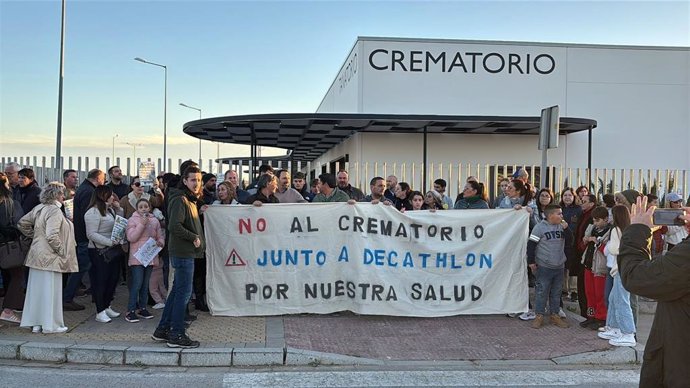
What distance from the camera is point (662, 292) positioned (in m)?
2.79

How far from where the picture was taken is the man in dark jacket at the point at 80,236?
26.8 ft

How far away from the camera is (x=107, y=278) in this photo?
7.71 metres

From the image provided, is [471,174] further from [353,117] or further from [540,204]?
[540,204]

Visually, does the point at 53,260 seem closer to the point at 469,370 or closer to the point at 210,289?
the point at 210,289

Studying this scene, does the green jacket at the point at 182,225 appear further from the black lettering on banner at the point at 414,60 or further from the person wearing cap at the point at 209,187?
the black lettering on banner at the point at 414,60

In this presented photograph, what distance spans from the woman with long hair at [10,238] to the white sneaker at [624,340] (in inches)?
277

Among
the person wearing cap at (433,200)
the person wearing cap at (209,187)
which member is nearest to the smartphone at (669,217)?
the person wearing cap at (433,200)

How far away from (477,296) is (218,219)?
3.62 m

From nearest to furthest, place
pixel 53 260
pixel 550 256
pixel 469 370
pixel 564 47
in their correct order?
pixel 469 370 < pixel 53 260 < pixel 550 256 < pixel 564 47

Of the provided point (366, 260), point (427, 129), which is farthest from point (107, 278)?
point (427, 129)

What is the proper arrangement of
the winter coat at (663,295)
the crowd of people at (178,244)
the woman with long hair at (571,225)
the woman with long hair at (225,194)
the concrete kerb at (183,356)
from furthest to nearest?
the woman with long hair at (225,194)
the woman with long hair at (571,225)
the crowd of people at (178,244)
the concrete kerb at (183,356)
the winter coat at (663,295)

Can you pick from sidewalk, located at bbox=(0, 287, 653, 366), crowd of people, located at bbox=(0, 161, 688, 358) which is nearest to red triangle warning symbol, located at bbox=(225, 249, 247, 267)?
crowd of people, located at bbox=(0, 161, 688, 358)

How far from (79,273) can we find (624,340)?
7.01 metres

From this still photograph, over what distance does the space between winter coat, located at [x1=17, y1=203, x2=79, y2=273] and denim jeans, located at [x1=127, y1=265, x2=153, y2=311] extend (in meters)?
0.76
